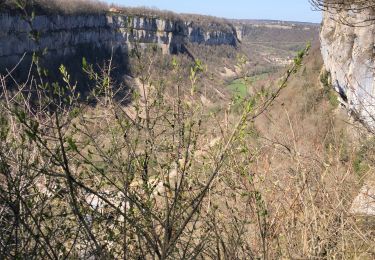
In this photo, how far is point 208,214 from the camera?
8.76 feet

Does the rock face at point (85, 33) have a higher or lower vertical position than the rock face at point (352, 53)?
lower

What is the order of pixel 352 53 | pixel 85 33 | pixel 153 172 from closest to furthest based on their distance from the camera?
pixel 153 172 → pixel 352 53 → pixel 85 33

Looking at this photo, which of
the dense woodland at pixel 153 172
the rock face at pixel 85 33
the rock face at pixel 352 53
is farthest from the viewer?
the rock face at pixel 85 33

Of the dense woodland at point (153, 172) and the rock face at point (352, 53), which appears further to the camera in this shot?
the rock face at point (352, 53)

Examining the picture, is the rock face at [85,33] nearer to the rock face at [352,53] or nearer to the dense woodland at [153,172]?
the rock face at [352,53]

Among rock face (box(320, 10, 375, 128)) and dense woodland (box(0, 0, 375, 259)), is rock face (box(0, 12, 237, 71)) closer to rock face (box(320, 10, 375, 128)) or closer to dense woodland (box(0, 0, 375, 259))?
rock face (box(320, 10, 375, 128))

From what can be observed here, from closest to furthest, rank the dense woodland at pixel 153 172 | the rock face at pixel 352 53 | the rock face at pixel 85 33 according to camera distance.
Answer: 1. the dense woodland at pixel 153 172
2. the rock face at pixel 352 53
3. the rock face at pixel 85 33

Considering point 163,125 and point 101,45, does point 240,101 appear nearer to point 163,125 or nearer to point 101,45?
point 163,125

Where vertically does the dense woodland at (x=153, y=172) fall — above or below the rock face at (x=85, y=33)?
above

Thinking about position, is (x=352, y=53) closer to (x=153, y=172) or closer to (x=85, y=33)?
(x=153, y=172)

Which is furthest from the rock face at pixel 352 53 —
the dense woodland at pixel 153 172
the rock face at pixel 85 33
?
the rock face at pixel 85 33

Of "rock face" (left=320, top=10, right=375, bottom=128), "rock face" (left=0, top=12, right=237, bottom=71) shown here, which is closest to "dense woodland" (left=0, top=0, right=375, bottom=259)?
"rock face" (left=320, top=10, right=375, bottom=128)

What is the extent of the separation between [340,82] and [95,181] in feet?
62.9

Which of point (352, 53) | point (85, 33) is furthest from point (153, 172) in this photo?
point (85, 33)
